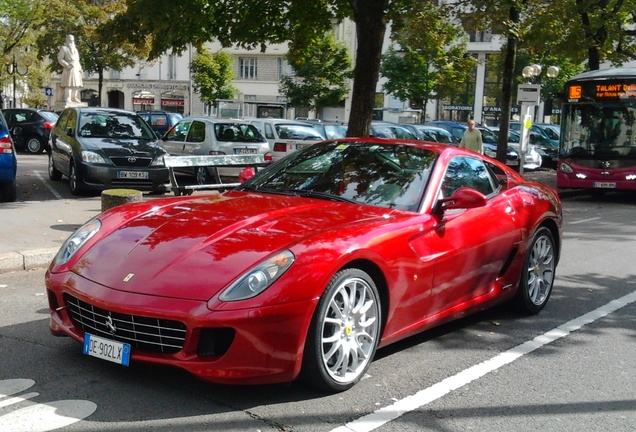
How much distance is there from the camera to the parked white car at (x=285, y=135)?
67.7 feet

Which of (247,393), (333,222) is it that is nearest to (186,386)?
(247,393)

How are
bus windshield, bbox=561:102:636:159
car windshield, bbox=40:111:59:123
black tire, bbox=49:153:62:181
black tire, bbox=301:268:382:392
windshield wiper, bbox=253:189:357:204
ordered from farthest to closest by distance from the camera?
1. car windshield, bbox=40:111:59:123
2. bus windshield, bbox=561:102:636:159
3. black tire, bbox=49:153:62:181
4. windshield wiper, bbox=253:189:357:204
5. black tire, bbox=301:268:382:392

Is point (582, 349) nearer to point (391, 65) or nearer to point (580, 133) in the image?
point (580, 133)

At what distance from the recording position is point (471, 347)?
562cm

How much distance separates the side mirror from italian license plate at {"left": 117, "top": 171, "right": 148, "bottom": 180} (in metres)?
9.57

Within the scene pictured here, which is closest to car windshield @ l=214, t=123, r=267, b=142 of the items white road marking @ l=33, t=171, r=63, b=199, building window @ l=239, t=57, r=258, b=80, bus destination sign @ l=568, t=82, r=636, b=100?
white road marking @ l=33, t=171, r=63, b=199

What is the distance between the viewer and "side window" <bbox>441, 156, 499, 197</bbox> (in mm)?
5664

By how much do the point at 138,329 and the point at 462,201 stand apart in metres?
2.27

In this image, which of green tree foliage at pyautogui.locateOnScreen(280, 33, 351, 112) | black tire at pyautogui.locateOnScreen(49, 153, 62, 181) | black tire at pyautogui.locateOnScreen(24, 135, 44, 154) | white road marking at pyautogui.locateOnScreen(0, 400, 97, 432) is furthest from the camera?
green tree foliage at pyautogui.locateOnScreen(280, 33, 351, 112)

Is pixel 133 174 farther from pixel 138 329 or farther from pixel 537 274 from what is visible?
pixel 138 329

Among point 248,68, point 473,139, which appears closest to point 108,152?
point 473,139

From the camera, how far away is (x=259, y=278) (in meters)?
4.12

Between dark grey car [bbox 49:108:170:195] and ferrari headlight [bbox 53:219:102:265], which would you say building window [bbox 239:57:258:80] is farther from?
ferrari headlight [bbox 53:219:102:265]

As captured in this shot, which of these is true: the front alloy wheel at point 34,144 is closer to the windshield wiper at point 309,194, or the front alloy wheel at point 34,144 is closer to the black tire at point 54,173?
the black tire at point 54,173
